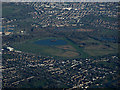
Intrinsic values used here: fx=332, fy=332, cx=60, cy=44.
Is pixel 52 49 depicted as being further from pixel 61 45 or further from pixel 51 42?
pixel 51 42

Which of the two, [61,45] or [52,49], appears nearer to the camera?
[52,49]

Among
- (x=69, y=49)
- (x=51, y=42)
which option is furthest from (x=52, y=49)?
(x=51, y=42)

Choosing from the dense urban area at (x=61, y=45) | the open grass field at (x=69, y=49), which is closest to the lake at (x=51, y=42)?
the dense urban area at (x=61, y=45)

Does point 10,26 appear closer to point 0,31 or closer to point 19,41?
point 0,31

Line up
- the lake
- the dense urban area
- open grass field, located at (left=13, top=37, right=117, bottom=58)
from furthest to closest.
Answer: the lake
open grass field, located at (left=13, top=37, right=117, bottom=58)
the dense urban area

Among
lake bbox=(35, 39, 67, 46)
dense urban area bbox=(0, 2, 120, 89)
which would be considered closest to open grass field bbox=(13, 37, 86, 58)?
dense urban area bbox=(0, 2, 120, 89)

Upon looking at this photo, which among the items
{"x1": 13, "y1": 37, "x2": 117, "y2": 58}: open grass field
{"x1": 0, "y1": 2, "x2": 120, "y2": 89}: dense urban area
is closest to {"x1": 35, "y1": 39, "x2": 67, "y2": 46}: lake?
{"x1": 0, "y1": 2, "x2": 120, "y2": 89}: dense urban area

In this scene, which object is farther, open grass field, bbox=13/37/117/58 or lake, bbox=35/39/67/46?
lake, bbox=35/39/67/46

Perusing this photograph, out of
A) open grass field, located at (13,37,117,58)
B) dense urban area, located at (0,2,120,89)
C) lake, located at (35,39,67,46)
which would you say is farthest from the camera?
lake, located at (35,39,67,46)

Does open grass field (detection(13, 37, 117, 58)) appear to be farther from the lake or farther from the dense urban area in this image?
the lake
